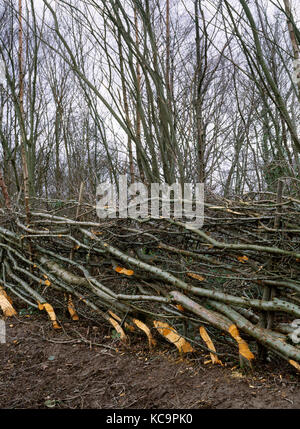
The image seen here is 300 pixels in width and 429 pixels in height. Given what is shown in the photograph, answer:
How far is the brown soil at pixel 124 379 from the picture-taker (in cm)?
197

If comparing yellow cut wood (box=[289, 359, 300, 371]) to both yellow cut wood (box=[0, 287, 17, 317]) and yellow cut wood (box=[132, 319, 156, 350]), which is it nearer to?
yellow cut wood (box=[132, 319, 156, 350])

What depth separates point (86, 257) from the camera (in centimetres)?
345

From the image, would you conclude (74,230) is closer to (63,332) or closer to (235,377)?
(63,332)

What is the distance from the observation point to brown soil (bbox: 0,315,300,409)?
1967 millimetres

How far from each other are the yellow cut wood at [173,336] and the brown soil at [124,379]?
0.26 ft

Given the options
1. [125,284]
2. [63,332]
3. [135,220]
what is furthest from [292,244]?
[63,332]

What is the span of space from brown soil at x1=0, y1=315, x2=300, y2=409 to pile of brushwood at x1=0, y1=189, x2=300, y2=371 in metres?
0.13

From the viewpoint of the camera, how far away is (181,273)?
8.95ft

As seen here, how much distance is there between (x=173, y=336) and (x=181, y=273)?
476 mm

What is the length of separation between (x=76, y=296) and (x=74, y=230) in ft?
2.16

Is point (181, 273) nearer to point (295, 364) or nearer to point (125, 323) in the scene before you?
point (125, 323)

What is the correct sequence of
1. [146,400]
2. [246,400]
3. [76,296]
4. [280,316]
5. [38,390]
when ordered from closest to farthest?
[246,400] → [146,400] → [38,390] → [280,316] → [76,296]

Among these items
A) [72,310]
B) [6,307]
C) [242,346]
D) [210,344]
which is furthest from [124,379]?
[6,307]

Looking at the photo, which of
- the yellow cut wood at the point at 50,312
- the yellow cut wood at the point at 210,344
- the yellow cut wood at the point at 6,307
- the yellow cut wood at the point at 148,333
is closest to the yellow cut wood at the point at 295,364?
the yellow cut wood at the point at 210,344
